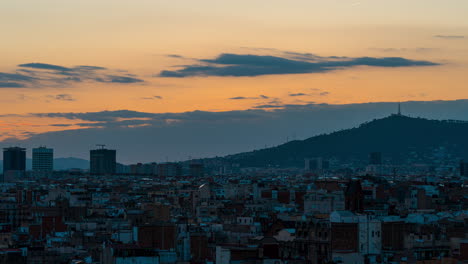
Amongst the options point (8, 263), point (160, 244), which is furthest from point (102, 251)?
point (160, 244)

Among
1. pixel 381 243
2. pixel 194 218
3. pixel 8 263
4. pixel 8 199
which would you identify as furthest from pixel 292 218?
pixel 8 199

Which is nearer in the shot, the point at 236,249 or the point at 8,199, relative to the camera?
the point at 236,249

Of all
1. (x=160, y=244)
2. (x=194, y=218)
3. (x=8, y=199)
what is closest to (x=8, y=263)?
(x=160, y=244)

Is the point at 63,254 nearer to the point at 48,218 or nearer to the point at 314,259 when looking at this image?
the point at 314,259

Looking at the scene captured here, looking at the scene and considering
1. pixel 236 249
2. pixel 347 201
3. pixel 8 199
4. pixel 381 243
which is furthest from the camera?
pixel 8 199

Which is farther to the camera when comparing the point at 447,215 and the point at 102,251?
the point at 447,215

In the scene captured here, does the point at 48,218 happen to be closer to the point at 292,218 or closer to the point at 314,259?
the point at 292,218

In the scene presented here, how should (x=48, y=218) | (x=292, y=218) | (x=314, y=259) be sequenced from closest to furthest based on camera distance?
(x=314, y=259) < (x=292, y=218) < (x=48, y=218)

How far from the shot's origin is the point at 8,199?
7451 inches

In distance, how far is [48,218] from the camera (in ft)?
447

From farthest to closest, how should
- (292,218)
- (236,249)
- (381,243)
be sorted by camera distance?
(292,218) → (381,243) → (236,249)

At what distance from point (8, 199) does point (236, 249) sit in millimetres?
110675

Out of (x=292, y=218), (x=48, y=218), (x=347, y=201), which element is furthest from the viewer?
(x=48, y=218)

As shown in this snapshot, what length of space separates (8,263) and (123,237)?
18072mm
